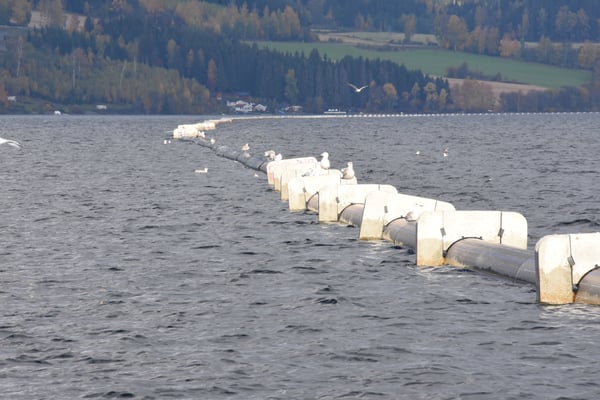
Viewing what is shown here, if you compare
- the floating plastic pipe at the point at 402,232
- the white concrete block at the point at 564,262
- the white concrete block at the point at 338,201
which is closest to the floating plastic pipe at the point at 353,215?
the white concrete block at the point at 338,201

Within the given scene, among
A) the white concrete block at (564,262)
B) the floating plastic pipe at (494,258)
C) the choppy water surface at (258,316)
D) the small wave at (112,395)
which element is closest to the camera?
the small wave at (112,395)

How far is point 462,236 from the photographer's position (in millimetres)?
33875

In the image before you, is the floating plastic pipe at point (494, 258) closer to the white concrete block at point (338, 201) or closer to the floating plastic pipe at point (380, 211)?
the floating plastic pipe at point (380, 211)

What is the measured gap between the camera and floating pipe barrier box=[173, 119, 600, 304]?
27.1 m

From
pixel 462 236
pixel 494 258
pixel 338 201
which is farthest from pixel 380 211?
pixel 494 258

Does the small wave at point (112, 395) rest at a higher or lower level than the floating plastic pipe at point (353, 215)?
higher

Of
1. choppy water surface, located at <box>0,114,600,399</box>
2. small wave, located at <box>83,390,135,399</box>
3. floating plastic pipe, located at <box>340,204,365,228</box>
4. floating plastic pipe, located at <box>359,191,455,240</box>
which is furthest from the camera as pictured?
floating plastic pipe, located at <box>340,204,365,228</box>

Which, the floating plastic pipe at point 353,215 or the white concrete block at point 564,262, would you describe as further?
the floating plastic pipe at point 353,215

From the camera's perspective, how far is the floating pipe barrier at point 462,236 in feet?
88.9

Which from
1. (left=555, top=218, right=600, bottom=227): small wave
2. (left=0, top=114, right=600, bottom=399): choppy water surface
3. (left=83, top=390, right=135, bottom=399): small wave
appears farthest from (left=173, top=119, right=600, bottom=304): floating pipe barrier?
(left=83, top=390, right=135, bottom=399): small wave

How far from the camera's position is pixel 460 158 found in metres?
108

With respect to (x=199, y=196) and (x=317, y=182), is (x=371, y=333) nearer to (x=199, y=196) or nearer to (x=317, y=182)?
(x=317, y=182)

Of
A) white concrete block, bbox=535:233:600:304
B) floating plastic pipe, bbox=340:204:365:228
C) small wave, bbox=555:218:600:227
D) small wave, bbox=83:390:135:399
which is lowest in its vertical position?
small wave, bbox=555:218:600:227

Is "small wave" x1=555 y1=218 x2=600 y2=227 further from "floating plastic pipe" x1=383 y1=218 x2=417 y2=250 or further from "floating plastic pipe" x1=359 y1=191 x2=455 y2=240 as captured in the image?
"floating plastic pipe" x1=383 y1=218 x2=417 y2=250
